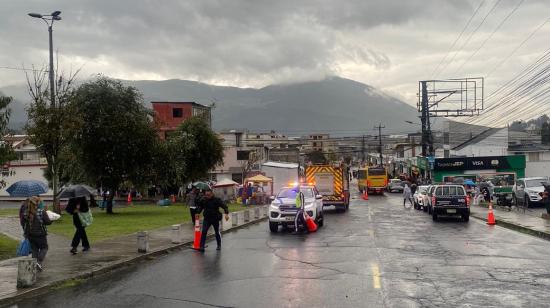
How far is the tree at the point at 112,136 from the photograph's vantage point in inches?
1305

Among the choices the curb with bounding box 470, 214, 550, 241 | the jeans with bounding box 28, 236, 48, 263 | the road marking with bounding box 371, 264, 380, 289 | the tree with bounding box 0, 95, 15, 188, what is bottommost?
the curb with bounding box 470, 214, 550, 241

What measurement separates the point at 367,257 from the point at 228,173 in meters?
68.7

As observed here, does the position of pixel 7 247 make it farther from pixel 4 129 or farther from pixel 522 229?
pixel 522 229

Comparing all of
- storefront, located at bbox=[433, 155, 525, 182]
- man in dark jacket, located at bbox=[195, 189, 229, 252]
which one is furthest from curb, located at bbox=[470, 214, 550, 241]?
storefront, located at bbox=[433, 155, 525, 182]

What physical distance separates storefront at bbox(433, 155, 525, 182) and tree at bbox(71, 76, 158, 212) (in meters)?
33.2

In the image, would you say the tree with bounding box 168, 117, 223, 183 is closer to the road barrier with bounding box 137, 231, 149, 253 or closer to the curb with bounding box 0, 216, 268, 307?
the curb with bounding box 0, 216, 268, 307

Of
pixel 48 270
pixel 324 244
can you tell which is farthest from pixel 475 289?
pixel 48 270

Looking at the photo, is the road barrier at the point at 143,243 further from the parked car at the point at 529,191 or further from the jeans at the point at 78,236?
the parked car at the point at 529,191

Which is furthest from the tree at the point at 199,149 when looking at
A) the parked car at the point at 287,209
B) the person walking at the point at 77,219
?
the person walking at the point at 77,219

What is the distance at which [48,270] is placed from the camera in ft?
41.4

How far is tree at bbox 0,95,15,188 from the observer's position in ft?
51.5

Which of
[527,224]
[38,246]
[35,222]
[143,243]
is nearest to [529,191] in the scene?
[527,224]

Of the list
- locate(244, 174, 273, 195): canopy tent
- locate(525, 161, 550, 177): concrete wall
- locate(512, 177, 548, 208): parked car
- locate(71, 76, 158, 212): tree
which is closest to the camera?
locate(71, 76, 158, 212): tree

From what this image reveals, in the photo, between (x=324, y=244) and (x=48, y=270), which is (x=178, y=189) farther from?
(x=48, y=270)
